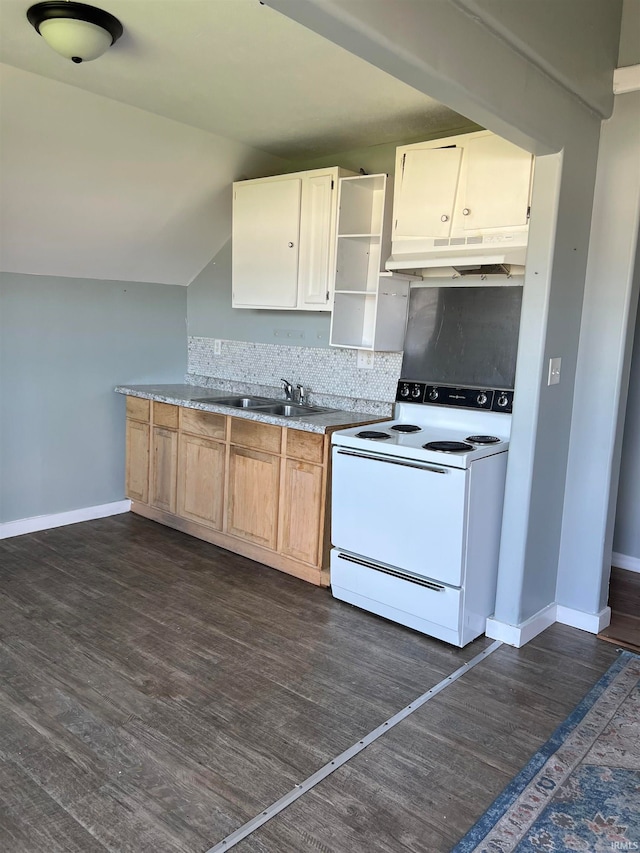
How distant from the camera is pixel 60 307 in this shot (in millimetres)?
4090

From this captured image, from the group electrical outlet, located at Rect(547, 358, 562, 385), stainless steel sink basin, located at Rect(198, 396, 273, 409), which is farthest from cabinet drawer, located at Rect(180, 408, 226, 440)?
electrical outlet, located at Rect(547, 358, 562, 385)

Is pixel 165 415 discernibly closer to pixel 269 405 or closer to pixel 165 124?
pixel 269 405

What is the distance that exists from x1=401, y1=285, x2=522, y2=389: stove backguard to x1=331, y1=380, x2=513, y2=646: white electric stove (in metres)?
0.12

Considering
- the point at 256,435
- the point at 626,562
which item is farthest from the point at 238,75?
the point at 626,562

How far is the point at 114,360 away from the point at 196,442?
36.0 inches

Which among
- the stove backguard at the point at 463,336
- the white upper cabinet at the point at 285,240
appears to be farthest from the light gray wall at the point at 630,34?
the white upper cabinet at the point at 285,240

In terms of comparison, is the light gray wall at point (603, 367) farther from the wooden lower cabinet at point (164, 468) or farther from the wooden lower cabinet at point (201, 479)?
the wooden lower cabinet at point (164, 468)

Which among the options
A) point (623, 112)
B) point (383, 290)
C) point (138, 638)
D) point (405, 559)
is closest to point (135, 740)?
point (138, 638)

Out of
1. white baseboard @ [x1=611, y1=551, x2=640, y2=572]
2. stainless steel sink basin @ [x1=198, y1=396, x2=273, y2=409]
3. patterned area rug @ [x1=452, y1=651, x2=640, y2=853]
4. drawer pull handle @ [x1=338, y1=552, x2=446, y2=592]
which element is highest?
stainless steel sink basin @ [x1=198, y1=396, x2=273, y2=409]

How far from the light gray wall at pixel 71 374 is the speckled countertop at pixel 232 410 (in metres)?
0.23

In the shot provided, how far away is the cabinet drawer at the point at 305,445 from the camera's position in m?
3.33

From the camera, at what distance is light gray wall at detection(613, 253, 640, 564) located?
3854 millimetres

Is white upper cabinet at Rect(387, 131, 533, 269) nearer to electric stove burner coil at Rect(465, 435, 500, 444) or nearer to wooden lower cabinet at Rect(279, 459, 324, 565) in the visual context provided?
electric stove burner coil at Rect(465, 435, 500, 444)

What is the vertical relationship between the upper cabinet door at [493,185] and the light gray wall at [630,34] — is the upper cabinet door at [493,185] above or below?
below
